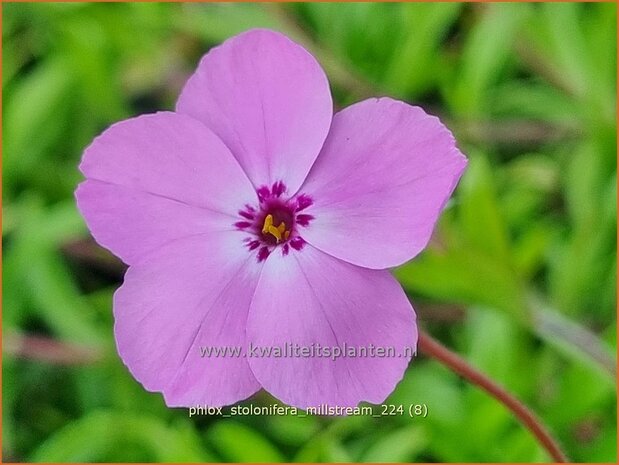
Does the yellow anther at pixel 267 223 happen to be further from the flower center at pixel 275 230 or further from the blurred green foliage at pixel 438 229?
the blurred green foliage at pixel 438 229

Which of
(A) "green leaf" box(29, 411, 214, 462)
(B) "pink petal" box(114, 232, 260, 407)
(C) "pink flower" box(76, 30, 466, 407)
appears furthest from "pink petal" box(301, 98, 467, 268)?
(A) "green leaf" box(29, 411, 214, 462)

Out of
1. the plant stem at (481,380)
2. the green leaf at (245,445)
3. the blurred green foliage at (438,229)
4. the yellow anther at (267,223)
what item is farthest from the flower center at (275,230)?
the green leaf at (245,445)

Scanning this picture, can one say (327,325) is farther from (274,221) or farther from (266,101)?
(266,101)

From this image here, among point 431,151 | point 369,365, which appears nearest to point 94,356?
point 369,365

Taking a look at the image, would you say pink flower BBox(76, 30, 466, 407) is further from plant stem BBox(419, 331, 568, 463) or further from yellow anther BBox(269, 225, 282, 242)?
plant stem BBox(419, 331, 568, 463)

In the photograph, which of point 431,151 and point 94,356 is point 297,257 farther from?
point 94,356

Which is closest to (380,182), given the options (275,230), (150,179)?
(275,230)
